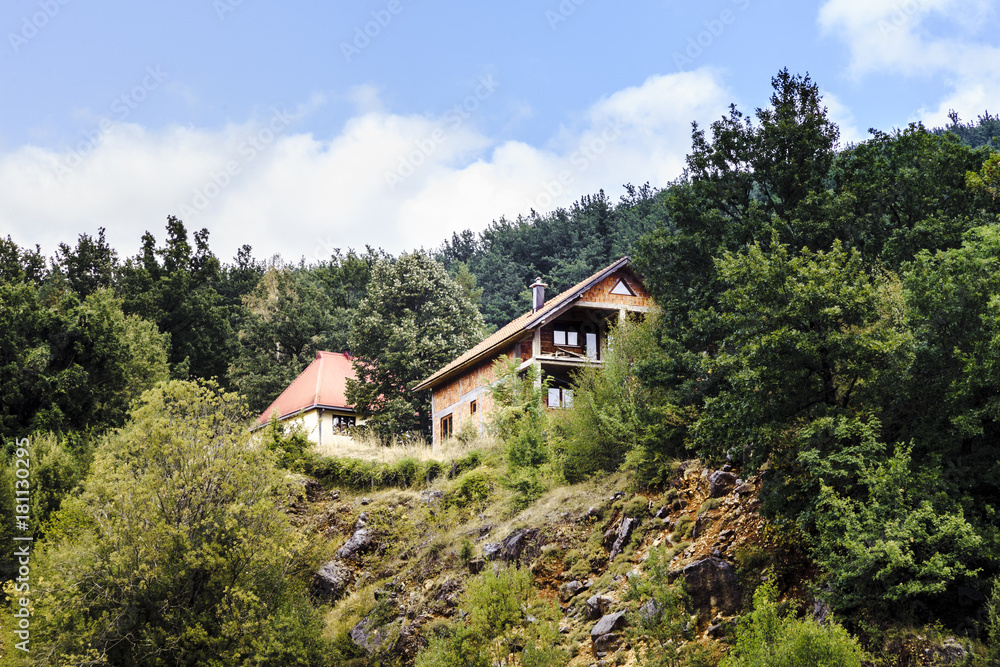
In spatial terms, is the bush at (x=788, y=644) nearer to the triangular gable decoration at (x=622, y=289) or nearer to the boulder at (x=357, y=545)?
the boulder at (x=357, y=545)

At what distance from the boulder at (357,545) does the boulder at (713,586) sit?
12569mm

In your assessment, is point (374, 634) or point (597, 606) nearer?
point (597, 606)

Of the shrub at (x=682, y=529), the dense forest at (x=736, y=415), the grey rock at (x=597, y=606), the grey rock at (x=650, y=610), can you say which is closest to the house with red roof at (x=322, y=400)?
the dense forest at (x=736, y=415)

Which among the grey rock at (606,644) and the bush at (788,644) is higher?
the bush at (788,644)

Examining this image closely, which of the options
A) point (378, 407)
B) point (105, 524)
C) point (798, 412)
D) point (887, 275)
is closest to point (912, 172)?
point (887, 275)

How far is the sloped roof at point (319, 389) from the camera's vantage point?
4762 cm

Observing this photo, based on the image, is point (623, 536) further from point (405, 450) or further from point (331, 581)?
point (405, 450)

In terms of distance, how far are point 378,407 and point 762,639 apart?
104ft

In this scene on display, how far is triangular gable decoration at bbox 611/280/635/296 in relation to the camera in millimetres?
38938

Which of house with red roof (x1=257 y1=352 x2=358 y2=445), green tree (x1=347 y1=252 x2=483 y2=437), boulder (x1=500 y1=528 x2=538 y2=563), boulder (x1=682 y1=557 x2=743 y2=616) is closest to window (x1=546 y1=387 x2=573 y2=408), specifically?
green tree (x1=347 y1=252 x2=483 y2=437)

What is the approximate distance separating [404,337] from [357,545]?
18484 millimetres

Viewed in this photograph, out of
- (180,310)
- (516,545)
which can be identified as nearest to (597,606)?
(516,545)

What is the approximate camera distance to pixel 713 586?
18391 millimetres

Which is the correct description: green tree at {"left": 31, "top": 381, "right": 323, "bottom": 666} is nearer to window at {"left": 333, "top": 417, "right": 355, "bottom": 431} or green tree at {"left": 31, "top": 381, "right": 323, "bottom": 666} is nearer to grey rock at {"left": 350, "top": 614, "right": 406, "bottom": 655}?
grey rock at {"left": 350, "top": 614, "right": 406, "bottom": 655}
